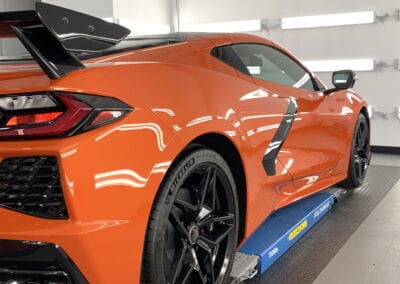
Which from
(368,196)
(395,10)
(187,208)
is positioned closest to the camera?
(187,208)

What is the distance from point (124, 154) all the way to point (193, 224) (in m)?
0.56

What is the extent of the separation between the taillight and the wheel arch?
600 mm

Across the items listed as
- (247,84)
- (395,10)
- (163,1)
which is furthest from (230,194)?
(163,1)

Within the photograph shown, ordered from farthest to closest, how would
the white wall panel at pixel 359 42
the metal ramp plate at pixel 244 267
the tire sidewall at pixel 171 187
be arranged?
the white wall panel at pixel 359 42 < the metal ramp plate at pixel 244 267 < the tire sidewall at pixel 171 187

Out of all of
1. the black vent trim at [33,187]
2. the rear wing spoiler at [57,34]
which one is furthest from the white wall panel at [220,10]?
the black vent trim at [33,187]

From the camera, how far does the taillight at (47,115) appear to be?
134cm

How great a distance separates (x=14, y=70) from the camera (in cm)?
160

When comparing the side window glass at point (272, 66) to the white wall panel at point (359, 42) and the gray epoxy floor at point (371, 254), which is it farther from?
the white wall panel at point (359, 42)

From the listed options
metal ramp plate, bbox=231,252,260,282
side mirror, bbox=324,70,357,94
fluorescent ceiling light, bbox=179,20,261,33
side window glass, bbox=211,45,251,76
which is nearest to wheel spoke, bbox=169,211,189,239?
metal ramp plate, bbox=231,252,260,282

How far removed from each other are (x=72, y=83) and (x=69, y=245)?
476 mm

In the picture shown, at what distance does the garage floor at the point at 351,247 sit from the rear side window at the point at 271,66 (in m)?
0.98

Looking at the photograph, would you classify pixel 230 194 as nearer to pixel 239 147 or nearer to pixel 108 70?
pixel 239 147

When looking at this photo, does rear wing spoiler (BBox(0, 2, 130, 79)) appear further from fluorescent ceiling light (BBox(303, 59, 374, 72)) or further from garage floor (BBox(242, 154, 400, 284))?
fluorescent ceiling light (BBox(303, 59, 374, 72))

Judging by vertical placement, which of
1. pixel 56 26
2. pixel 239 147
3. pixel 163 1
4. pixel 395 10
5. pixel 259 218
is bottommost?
pixel 259 218
